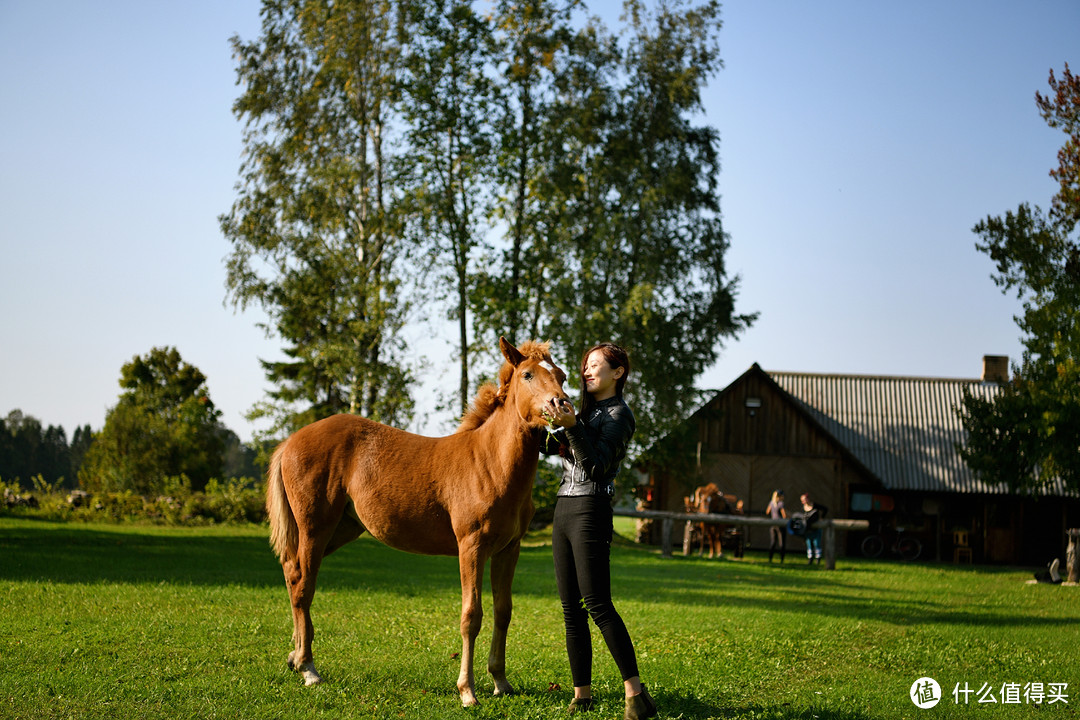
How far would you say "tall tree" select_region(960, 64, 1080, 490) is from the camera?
18.7 metres

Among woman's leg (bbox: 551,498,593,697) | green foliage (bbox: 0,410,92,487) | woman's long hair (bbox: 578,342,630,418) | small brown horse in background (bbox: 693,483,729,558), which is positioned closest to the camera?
woman's leg (bbox: 551,498,593,697)

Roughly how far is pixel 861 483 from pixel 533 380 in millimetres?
26609

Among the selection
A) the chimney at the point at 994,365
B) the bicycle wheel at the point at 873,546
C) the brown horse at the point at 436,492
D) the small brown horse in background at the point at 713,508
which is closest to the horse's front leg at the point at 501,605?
the brown horse at the point at 436,492

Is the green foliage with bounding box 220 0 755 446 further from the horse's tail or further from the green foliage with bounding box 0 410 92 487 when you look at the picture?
the green foliage with bounding box 0 410 92 487

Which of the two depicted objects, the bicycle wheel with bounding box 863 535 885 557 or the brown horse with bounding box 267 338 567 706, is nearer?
the brown horse with bounding box 267 338 567 706

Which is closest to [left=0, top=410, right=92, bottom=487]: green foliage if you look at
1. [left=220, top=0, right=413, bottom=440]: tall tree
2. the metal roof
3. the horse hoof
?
[left=220, top=0, right=413, bottom=440]: tall tree

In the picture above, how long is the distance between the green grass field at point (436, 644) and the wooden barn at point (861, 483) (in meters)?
14.5

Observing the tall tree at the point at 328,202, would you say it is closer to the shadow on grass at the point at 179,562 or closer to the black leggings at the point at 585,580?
the shadow on grass at the point at 179,562

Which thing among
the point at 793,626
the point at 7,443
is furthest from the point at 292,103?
the point at 7,443

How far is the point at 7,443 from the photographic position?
57.9 m

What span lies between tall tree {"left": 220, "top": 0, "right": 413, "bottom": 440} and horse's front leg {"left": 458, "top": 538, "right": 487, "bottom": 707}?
53.0 ft

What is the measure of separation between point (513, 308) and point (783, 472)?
1310cm

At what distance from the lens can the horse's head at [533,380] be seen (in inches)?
199

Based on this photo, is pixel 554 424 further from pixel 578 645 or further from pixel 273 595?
pixel 273 595
